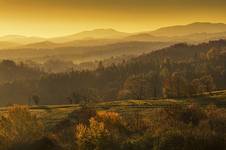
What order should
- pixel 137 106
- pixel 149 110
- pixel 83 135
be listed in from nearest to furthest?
pixel 83 135 < pixel 149 110 < pixel 137 106

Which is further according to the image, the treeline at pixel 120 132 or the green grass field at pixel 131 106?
the green grass field at pixel 131 106

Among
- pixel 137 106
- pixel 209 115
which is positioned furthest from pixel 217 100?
pixel 209 115

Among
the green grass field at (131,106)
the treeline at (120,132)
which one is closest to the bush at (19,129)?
the treeline at (120,132)

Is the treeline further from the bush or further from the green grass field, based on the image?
the green grass field

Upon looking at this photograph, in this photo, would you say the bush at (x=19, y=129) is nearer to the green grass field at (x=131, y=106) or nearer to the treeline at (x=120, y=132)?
the treeline at (x=120, y=132)

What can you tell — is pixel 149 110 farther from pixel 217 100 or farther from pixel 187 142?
pixel 187 142

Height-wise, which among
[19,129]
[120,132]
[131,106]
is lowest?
[131,106]

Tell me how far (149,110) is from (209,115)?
38.2m

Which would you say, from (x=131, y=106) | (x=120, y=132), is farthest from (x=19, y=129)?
(x=131, y=106)

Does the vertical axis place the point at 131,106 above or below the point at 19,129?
below

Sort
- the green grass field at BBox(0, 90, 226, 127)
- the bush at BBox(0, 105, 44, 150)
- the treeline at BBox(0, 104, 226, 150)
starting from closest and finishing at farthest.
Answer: the treeline at BBox(0, 104, 226, 150) → the bush at BBox(0, 105, 44, 150) → the green grass field at BBox(0, 90, 226, 127)

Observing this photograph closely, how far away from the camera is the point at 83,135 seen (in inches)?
3194

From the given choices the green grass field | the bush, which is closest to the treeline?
the bush

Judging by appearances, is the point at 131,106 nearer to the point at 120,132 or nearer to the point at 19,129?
the point at 19,129
